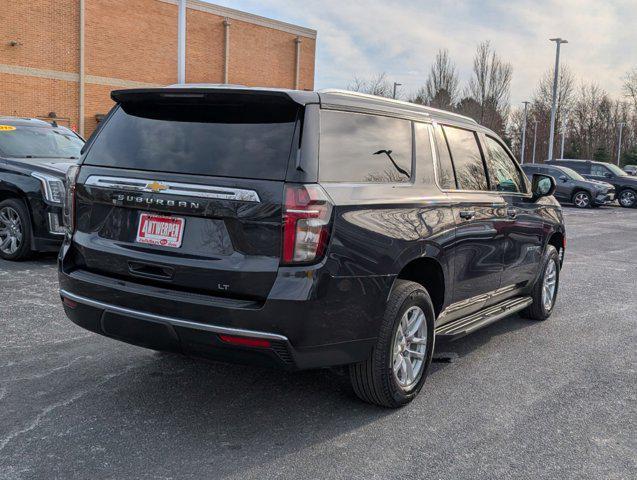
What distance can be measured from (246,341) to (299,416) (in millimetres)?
823

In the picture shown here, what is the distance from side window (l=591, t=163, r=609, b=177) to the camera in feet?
90.5

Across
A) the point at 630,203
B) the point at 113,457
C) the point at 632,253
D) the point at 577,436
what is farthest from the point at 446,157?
the point at 630,203

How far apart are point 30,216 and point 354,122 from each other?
585 cm

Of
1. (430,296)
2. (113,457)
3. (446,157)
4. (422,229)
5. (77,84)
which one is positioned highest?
(77,84)

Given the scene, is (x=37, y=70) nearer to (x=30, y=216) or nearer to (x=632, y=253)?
(x=30, y=216)

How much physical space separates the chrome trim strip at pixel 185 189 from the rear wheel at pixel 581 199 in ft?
79.8

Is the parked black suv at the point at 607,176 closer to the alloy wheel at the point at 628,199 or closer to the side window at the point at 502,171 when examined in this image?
the alloy wheel at the point at 628,199

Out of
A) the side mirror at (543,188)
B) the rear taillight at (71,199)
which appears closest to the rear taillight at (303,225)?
the rear taillight at (71,199)

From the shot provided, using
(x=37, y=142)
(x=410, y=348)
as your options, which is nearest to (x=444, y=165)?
(x=410, y=348)

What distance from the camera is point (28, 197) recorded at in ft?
27.1

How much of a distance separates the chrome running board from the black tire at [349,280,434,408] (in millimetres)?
566

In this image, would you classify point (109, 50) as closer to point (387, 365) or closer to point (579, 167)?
point (579, 167)

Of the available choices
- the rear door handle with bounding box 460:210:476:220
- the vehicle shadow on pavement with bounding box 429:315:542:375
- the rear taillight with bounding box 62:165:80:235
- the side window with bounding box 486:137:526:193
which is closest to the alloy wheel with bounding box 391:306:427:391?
the vehicle shadow on pavement with bounding box 429:315:542:375

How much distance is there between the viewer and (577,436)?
12.2 ft
